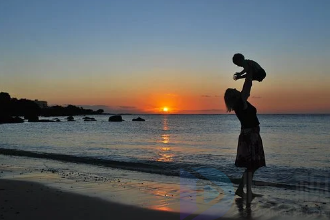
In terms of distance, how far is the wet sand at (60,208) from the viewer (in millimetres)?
6000

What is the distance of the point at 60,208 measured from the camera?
6.55 meters

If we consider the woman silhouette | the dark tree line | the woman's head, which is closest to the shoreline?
the woman silhouette

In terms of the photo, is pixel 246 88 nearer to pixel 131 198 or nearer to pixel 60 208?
pixel 131 198

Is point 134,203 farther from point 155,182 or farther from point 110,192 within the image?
point 155,182

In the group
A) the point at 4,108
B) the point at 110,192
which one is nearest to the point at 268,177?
the point at 110,192

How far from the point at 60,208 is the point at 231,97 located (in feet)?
12.5

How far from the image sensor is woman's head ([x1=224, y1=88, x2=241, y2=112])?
589cm

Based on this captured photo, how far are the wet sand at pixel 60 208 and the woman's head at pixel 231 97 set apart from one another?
6.90ft

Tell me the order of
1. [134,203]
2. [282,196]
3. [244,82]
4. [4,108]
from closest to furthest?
[244,82] < [134,203] < [282,196] < [4,108]

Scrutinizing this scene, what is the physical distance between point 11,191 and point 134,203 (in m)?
3.24

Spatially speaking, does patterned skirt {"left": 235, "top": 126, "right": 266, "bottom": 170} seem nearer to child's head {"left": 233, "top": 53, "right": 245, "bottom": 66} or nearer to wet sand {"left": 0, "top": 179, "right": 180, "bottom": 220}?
child's head {"left": 233, "top": 53, "right": 245, "bottom": 66}

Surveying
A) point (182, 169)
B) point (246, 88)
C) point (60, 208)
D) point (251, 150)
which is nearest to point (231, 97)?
point (246, 88)

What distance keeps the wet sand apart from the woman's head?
6.90 ft

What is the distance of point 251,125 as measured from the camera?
600 centimetres
